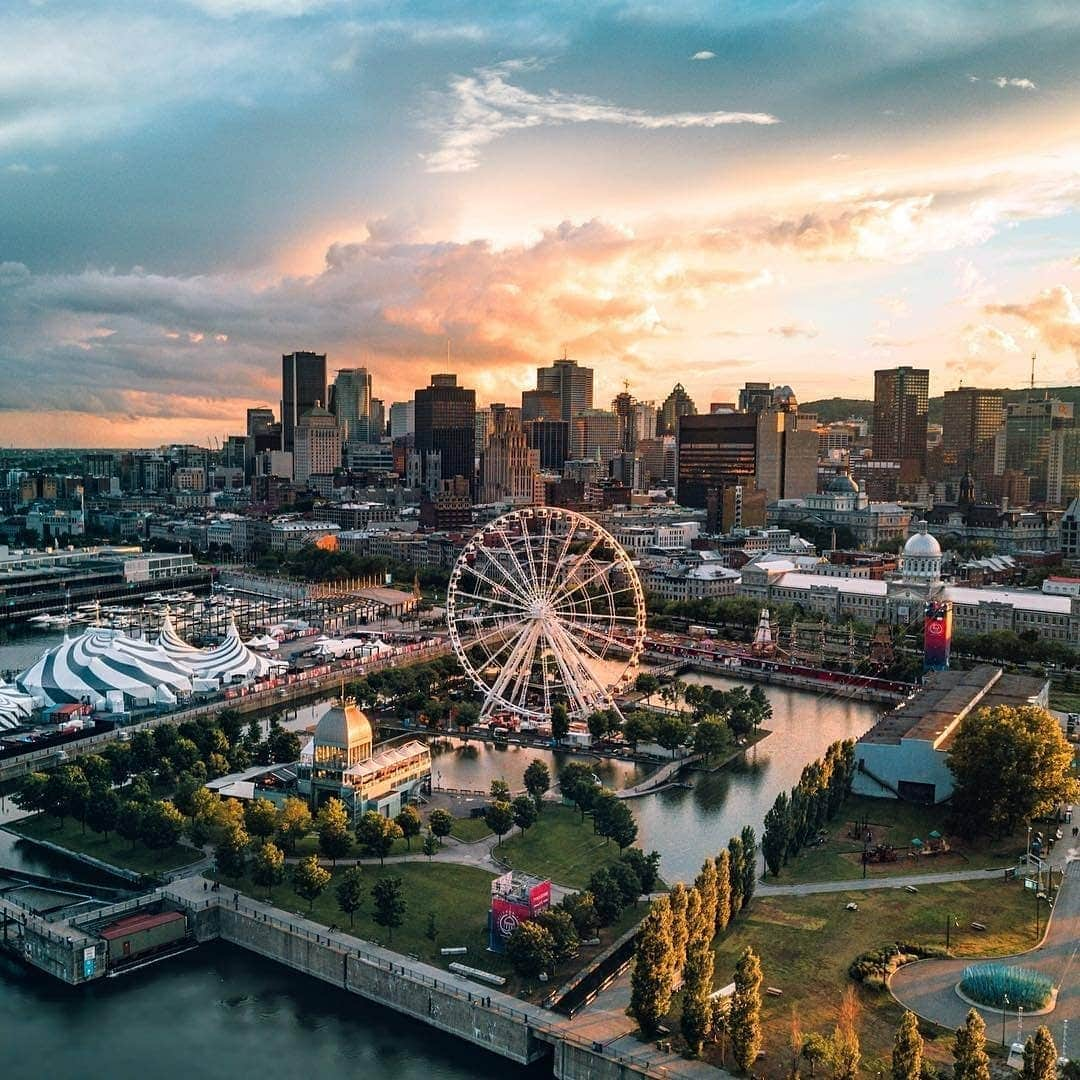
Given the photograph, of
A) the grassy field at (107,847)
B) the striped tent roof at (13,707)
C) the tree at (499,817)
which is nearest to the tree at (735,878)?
the tree at (499,817)

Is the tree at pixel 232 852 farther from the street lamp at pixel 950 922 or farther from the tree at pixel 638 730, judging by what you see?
the street lamp at pixel 950 922

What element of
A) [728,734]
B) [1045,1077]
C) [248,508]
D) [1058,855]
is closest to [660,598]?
[728,734]

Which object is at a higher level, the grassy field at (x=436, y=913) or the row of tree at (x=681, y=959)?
the row of tree at (x=681, y=959)

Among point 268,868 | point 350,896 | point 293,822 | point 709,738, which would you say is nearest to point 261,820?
point 293,822

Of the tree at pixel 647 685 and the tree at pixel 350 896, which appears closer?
the tree at pixel 350 896

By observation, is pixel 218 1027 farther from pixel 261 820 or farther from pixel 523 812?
pixel 523 812

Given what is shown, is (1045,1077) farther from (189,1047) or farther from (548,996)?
(189,1047)
